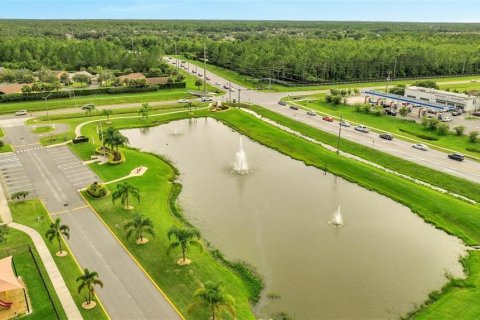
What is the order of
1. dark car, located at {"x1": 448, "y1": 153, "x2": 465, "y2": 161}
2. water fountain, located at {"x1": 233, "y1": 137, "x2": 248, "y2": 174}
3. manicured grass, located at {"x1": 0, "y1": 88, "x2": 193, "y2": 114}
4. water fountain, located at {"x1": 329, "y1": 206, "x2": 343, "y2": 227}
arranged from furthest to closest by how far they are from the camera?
1. manicured grass, located at {"x1": 0, "y1": 88, "x2": 193, "y2": 114}
2. dark car, located at {"x1": 448, "y1": 153, "x2": 465, "y2": 161}
3. water fountain, located at {"x1": 233, "y1": 137, "x2": 248, "y2": 174}
4. water fountain, located at {"x1": 329, "y1": 206, "x2": 343, "y2": 227}

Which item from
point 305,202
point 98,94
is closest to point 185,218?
point 305,202

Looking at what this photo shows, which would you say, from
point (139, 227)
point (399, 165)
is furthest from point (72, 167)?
point (399, 165)

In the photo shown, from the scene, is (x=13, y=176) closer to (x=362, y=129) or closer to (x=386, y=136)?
(x=362, y=129)

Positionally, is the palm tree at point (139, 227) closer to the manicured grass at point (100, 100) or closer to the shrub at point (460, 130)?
the shrub at point (460, 130)

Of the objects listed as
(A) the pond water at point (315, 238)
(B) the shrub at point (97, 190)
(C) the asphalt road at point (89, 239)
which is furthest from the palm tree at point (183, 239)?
(B) the shrub at point (97, 190)

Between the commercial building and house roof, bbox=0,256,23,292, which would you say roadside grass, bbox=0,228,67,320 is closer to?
house roof, bbox=0,256,23,292

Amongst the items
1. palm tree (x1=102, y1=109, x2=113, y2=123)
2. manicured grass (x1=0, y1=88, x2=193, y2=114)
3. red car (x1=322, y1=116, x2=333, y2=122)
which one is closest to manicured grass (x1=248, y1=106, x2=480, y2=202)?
red car (x1=322, y1=116, x2=333, y2=122)

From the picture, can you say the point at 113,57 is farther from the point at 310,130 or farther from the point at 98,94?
the point at 310,130
